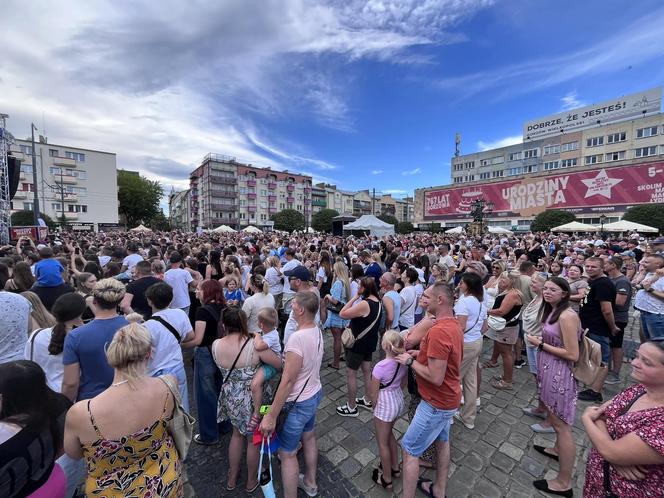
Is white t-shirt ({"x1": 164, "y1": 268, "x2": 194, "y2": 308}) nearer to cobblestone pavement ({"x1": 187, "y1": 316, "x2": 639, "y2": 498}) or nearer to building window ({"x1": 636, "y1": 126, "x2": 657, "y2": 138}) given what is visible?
cobblestone pavement ({"x1": 187, "y1": 316, "x2": 639, "y2": 498})

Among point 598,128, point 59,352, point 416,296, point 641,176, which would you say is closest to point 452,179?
point 598,128

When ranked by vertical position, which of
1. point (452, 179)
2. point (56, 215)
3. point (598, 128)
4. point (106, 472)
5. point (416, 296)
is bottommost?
point (106, 472)

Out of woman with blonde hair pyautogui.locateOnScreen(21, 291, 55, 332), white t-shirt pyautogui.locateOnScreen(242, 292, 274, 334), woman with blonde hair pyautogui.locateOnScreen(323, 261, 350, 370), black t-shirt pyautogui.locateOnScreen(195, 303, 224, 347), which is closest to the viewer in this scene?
woman with blonde hair pyautogui.locateOnScreen(21, 291, 55, 332)

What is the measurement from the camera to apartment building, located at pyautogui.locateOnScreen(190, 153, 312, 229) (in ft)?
199

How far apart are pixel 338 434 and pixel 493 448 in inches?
68.7

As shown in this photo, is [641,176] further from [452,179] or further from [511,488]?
[511,488]

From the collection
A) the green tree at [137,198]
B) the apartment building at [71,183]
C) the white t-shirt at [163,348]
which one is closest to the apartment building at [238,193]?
the green tree at [137,198]

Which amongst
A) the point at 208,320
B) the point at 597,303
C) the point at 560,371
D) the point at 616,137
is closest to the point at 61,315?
the point at 208,320

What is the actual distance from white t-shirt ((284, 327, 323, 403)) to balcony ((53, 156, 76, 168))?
58566 millimetres

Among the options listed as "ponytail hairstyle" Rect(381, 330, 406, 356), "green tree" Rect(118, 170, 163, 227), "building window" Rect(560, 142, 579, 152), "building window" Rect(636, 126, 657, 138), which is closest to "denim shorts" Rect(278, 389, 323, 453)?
"ponytail hairstyle" Rect(381, 330, 406, 356)

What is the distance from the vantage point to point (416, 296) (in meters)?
4.70

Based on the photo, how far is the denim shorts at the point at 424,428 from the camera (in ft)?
7.38

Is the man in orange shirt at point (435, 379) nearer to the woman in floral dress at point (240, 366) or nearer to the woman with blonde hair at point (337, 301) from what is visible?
the woman in floral dress at point (240, 366)

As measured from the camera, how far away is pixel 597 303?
4188mm
